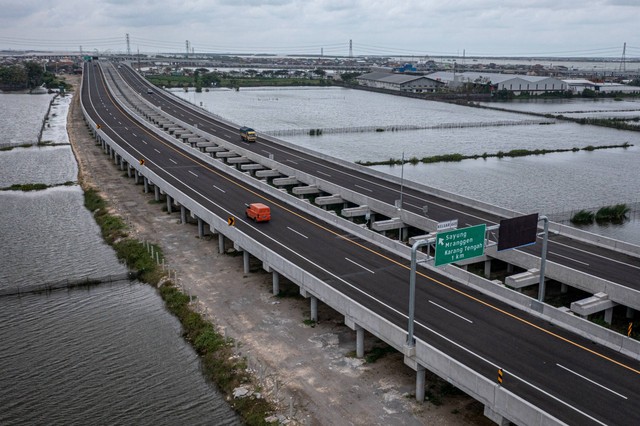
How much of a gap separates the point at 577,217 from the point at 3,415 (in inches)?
2064

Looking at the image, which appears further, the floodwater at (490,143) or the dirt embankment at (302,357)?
the floodwater at (490,143)

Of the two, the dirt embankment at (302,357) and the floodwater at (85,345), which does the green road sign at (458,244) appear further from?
the floodwater at (85,345)

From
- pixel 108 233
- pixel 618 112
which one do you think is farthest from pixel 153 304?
pixel 618 112

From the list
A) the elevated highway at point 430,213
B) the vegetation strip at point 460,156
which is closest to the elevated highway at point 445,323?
the elevated highway at point 430,213

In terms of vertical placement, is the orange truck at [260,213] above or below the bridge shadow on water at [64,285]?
above

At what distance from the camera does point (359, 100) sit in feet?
634

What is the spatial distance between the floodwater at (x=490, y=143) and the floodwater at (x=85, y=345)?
40.9 meters

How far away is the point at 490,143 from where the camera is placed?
4309 inches

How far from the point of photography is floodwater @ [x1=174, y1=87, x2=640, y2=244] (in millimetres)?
70438

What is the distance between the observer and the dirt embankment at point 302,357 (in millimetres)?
26719

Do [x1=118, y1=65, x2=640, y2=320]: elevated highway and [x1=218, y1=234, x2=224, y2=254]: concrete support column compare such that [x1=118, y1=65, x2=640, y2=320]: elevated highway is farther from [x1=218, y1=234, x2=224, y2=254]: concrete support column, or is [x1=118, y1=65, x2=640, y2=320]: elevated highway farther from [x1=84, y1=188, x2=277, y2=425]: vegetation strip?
[x1=84, y1=188, x2=277, y2=425]: vegetation strip

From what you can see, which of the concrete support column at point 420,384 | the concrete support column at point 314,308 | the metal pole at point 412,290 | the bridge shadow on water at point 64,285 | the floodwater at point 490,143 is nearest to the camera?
the metal pole at point 412,290

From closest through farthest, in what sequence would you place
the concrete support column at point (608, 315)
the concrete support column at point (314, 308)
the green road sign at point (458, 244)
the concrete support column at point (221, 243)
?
the green road sign at point (458, 244)
the concrete support column at point (314, 308)
the concrete support column at point (608, 315)
the concrete support column at point (221, 243)

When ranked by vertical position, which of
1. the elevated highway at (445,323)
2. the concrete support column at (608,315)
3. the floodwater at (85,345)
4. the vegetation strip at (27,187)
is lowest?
the floodwater at (85,345)
